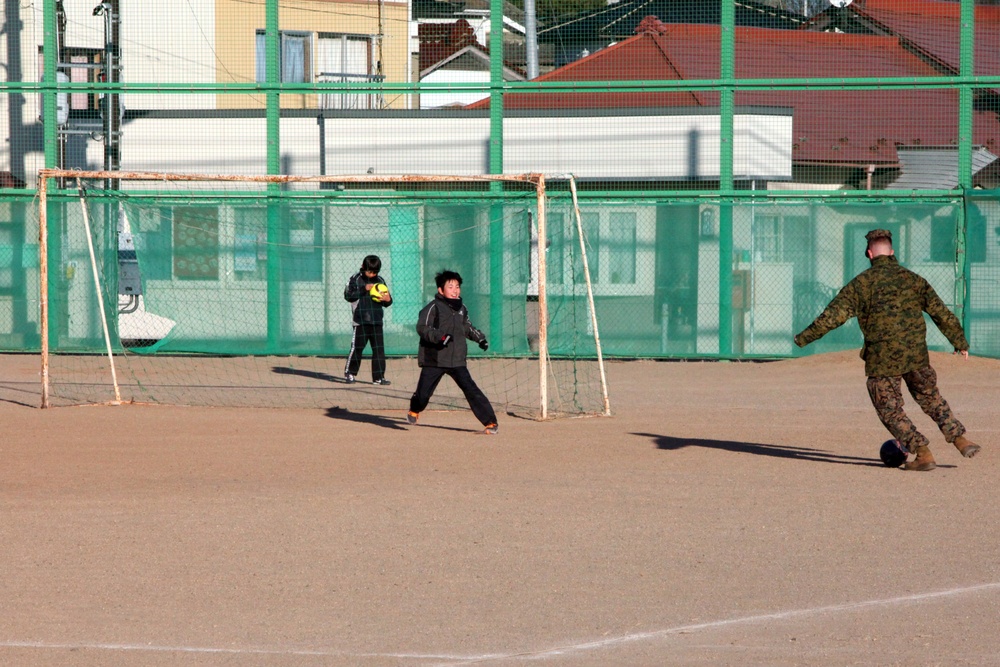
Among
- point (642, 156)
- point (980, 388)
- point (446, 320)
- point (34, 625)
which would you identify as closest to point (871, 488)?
point (446, 320)

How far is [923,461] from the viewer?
9.15 m

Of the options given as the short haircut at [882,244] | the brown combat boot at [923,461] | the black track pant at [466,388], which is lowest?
the brown combat boot at [923,461]

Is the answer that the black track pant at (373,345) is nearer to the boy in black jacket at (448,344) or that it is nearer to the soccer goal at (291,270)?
the soccer goal at (291,270)

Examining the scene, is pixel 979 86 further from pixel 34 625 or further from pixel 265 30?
pixel 34 625

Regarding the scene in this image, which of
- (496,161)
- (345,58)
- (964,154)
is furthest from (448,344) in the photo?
(345,58)

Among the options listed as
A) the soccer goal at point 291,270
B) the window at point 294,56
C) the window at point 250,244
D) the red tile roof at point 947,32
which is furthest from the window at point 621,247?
the window at point 294,56

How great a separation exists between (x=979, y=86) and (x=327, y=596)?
558 inches

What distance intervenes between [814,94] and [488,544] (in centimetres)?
1254

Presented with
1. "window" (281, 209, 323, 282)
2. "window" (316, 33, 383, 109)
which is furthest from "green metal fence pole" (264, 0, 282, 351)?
"window" (316, 33, 383, 109)

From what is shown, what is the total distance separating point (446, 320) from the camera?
35.8 feet

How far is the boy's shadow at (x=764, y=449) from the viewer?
9.81 meters

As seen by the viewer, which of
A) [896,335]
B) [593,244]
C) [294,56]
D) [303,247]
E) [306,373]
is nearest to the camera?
[896,335]

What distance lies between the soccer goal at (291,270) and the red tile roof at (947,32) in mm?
5075

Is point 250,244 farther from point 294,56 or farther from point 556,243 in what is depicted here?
point 556,243
